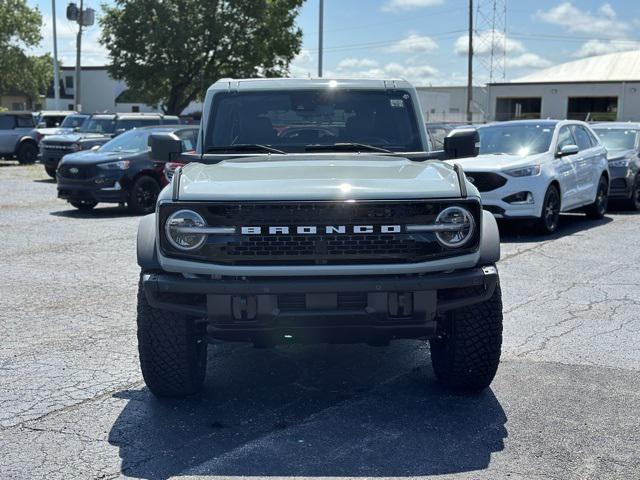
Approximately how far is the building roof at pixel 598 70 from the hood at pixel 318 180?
5186cm

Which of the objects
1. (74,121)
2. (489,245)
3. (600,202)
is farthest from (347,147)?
(74,121)

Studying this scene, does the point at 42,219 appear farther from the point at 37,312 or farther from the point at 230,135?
the point at 230,135

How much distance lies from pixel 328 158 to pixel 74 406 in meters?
2.15

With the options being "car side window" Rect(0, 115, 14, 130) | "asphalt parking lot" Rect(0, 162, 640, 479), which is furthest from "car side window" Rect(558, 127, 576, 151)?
"car side window" Rect(0, 115, 14, 130)

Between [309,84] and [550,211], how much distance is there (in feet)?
22.3

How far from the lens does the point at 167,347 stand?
182 inches

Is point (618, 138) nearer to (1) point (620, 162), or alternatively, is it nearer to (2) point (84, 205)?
(1) point (620, 162)

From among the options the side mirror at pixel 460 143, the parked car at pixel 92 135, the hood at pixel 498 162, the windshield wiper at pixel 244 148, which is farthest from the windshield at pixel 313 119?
the parked car at pixel 92 135

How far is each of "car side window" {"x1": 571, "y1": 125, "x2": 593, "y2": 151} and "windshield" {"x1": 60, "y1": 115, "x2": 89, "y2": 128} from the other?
19.4 meters

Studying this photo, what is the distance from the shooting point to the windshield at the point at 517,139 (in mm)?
12461

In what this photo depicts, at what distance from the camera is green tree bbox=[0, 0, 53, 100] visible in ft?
227

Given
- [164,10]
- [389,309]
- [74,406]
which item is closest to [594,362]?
[389,309]

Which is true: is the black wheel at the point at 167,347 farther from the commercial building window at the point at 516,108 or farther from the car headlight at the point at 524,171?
the commercial building window at the point at 516,108

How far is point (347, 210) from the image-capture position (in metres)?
4.25
